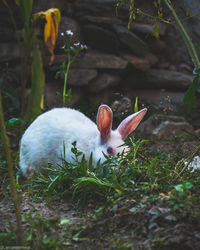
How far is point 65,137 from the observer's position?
3238 mm

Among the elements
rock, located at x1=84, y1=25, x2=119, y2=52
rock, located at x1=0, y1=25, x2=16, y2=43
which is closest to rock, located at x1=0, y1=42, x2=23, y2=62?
rock, located at x1=0, y1=25, x2=16, y2=43

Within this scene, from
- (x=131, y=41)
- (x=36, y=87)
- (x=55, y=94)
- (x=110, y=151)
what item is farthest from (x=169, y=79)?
(x=110, y=151)

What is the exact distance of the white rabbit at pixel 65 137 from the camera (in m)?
2.88

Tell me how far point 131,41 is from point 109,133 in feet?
13.3

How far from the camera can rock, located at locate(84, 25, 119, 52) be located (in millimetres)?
6074

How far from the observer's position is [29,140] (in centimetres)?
338

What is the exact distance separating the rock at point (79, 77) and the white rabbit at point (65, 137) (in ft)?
8.12

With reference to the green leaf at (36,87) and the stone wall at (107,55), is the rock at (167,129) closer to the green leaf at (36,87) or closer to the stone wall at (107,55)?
the stone wall at (107,55)

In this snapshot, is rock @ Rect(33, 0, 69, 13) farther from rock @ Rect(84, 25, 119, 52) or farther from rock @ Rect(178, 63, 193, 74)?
rock @ Rect(178, 63, 193, 74)

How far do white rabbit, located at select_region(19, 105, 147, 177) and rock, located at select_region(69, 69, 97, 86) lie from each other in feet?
8.12

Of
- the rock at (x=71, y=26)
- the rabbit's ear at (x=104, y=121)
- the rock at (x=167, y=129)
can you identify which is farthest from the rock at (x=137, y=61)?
the rabbit's ear at (x=104, y=121)

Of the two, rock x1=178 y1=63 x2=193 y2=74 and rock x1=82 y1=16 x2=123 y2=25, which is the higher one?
rock x1=82 y1=16 x2=123 y2=25

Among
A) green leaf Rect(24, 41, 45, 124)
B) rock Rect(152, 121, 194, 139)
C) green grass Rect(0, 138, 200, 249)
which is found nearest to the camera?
green grass Rect(0, 138, 200, 249)

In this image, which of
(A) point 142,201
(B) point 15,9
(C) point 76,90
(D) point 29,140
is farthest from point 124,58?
(A) point 142,201
